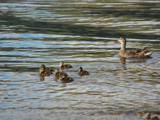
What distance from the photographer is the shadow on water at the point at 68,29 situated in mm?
31942

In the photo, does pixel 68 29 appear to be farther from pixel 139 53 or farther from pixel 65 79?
pixel 65 79

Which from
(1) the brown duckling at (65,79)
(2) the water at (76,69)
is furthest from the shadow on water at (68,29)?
(1) the brown duckling at (65,79)

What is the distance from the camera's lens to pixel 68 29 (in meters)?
35.7

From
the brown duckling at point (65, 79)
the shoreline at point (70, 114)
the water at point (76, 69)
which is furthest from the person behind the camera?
the brown duckling at point (65, 79)

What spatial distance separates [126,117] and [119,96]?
7.38 ft

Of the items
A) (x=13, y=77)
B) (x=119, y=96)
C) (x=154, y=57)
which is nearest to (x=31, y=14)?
(x=154, y=57)

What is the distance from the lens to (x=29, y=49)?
1017 inches

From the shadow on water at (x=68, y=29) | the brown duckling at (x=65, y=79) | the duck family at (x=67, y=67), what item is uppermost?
the shadow on water at (x=68, y=29)

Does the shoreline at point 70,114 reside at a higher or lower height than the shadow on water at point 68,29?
lower

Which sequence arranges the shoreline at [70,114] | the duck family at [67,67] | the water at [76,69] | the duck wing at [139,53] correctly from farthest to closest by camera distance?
1. the duck wing at [139,53]
2. the duck family at [67,67]
3. the water at [76,69]
4. the shoreline at [70,114]

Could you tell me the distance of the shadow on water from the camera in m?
31.9

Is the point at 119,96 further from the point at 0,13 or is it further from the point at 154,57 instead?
the point at 0,13

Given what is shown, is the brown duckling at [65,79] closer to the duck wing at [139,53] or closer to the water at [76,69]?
the water at [76,69]

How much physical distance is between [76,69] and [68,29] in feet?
56.0
